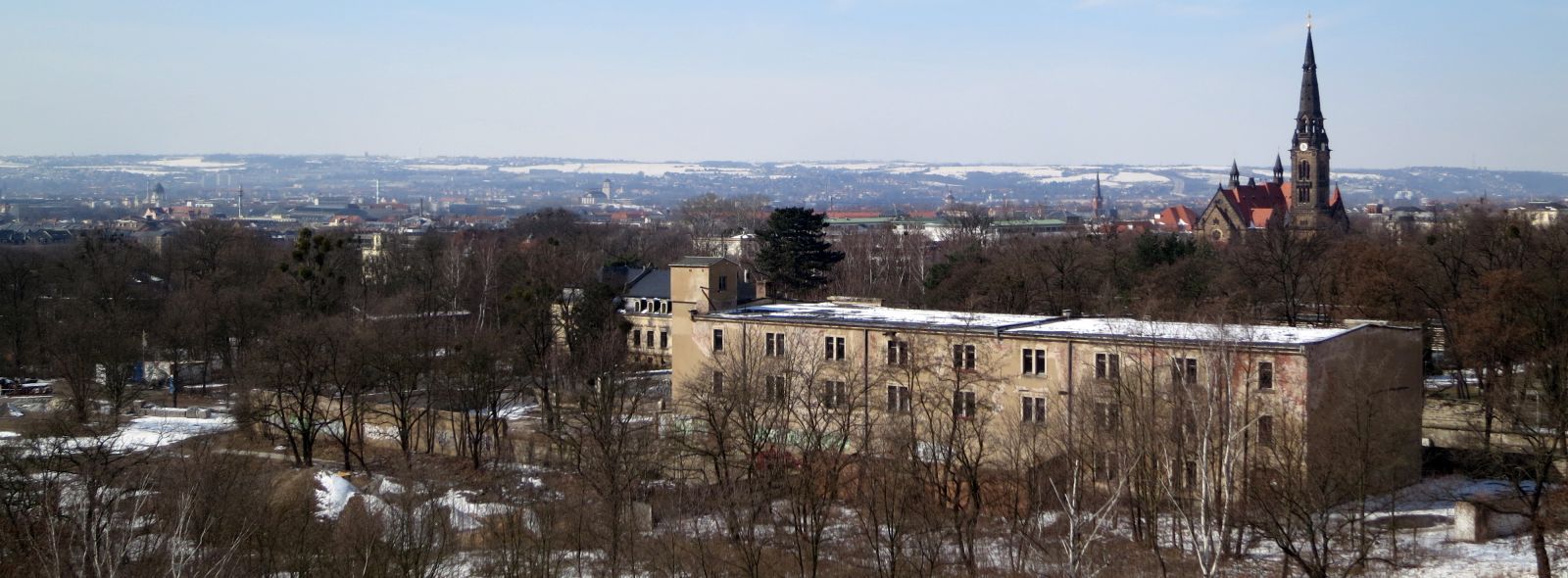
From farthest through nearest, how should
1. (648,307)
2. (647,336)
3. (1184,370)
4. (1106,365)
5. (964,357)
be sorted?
1. (648,307)
2. (647,336)
3. (964,357)
4. (1106,365)
5. (1184,370)

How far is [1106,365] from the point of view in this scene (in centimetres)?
3070

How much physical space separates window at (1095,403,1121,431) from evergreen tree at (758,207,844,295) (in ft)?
97.5

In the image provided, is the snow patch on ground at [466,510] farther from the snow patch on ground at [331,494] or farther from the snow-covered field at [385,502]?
the snow patch on ground at [331,494]

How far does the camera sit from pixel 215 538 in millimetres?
23531

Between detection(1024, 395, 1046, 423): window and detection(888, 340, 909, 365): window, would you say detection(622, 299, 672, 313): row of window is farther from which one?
detection(1024, 395, 1046, 423): window

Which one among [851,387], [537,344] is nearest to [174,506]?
[851,387]

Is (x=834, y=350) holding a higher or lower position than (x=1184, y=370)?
lower

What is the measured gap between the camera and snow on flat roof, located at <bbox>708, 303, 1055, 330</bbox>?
34000 mm

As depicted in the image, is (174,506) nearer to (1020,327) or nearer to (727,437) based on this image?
(727,437)

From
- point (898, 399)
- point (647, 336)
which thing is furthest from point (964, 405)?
A: point (647, 336)

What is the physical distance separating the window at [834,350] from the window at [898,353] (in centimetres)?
130

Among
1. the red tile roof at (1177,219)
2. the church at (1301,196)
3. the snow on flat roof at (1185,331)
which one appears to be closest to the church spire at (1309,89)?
the church at (1301,196)

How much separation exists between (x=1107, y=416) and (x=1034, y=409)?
3.46 meters

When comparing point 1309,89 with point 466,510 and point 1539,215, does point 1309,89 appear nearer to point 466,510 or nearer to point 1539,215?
point 1539,215
